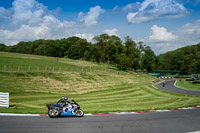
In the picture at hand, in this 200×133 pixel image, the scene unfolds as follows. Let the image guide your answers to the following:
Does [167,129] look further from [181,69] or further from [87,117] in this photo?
[181,69]

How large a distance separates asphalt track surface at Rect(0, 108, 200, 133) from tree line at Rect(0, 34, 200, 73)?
87154 mm

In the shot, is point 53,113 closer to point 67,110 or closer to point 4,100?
point 67,110

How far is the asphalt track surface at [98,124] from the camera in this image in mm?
11727

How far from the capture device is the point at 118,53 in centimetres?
12825

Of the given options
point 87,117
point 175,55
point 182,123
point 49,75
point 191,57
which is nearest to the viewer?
point 182,123

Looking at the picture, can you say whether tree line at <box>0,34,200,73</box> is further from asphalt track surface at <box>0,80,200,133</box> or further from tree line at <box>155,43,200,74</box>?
asphalt track surface at <box>0,80,200,133</box>

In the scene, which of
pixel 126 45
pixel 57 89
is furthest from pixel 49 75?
pixel 126 45

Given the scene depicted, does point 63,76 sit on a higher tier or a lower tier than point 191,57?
lower

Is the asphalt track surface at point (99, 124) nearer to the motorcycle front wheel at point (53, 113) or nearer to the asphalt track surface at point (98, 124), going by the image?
the asphalt track surface at point (98, 124)

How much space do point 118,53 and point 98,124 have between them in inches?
4581

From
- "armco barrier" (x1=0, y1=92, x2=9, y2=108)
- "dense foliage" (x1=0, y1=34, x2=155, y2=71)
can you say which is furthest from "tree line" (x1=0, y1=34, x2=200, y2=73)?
"armco barrier" (x1=0, y1=92, x2=9, y2=108)

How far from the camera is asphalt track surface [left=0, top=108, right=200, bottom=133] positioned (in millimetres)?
11727

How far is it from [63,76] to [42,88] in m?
12.3

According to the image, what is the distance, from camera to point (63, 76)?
5397cm
